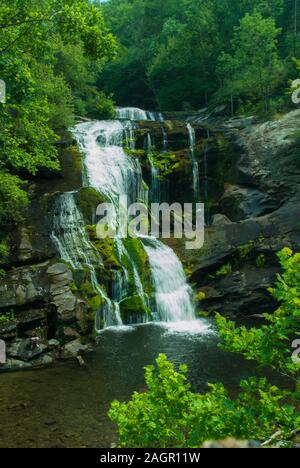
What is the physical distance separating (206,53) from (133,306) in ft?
119

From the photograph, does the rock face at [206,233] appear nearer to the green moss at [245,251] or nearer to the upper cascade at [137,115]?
the green moss at [245,251]

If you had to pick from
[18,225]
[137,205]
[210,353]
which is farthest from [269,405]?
[137,205]

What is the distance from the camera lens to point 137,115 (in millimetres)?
41688

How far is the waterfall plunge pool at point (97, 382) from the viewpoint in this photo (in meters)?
9.74

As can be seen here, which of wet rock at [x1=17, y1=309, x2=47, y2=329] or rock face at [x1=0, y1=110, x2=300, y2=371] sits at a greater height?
rock face at [x1=0, y1=110, x2=300, y2=371]

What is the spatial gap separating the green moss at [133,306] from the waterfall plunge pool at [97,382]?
4.43 ft

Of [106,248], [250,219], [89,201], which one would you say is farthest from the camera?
[250,219]

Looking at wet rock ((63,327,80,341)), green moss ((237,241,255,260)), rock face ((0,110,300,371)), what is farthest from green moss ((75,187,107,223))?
green moss ((237,241,255,260))

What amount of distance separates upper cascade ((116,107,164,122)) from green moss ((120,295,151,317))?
24319mm

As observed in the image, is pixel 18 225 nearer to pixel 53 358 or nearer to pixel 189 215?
pixel 53 358

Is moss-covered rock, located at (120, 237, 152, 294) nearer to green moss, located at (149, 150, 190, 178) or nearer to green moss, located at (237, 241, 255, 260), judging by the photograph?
green moss, located at (237, 241, 255, 260)

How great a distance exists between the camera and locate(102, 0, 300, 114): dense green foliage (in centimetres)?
3666

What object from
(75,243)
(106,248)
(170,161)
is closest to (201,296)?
(106,248)

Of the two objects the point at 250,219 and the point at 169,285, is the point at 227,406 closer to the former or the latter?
the point at 169,285
